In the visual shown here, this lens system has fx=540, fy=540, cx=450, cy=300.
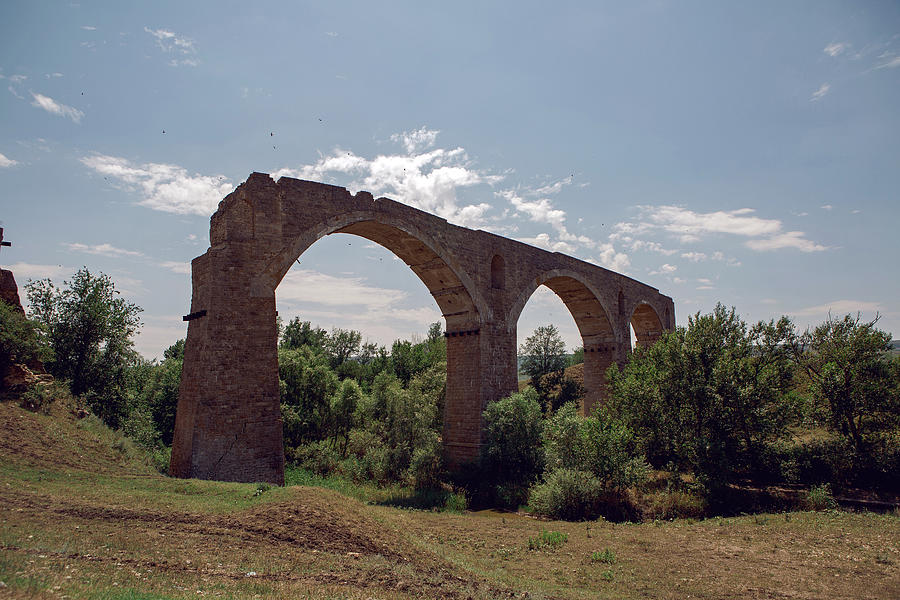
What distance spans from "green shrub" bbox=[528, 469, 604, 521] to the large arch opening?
10.0ft

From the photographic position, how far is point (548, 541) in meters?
7.89

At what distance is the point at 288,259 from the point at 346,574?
681 centimetres

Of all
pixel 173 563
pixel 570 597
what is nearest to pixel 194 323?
pixel 173 563

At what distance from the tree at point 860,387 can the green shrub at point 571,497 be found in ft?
20.1

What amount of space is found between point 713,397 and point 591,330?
27.9 ft

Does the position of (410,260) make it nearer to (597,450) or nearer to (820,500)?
(597,450)

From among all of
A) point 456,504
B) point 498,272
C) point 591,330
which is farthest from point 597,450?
point 591,330

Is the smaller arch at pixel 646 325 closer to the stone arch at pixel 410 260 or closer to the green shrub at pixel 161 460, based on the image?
the stone arch at pixel 410 260

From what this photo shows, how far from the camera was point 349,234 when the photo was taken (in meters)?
12.7

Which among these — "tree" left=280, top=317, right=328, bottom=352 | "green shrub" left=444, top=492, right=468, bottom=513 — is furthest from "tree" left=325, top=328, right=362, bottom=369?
"green shrub" left=444, top=492, right=468, bottom=513

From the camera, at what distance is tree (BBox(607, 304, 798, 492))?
11328 mm

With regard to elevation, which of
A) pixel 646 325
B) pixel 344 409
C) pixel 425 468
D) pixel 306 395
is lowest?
pixel 425 468

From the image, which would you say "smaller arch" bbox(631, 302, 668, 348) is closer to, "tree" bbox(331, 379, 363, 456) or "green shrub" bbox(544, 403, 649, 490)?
"green shrub" bbox(544, 403, 649, 490)

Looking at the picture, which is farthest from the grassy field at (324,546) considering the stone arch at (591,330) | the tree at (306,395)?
the stone arch at (591,330)
